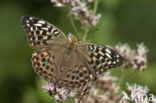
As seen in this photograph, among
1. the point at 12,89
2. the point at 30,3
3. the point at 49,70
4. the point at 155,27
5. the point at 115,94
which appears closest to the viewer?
the point at 49,70

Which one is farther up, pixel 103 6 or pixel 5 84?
pixel 103 6

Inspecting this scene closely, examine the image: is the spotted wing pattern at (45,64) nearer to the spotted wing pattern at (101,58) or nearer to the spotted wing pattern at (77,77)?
the spotted wing pattern at (77,77)

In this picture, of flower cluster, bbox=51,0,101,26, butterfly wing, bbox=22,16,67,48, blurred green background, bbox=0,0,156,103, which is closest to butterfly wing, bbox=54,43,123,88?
butterfly wing, bbox=22,16,67,48

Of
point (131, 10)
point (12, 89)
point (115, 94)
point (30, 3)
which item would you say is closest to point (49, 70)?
point (115, 94)

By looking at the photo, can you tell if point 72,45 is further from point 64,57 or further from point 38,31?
point 38,31

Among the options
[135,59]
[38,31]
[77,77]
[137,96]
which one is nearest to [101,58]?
[77,77]

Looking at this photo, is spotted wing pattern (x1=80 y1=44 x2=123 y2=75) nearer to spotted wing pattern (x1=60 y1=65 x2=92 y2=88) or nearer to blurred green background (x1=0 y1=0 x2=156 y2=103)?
spotted wing pattern (x1=60 y1=65 x2=92 y2=88)

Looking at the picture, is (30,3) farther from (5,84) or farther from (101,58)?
(101,58)
